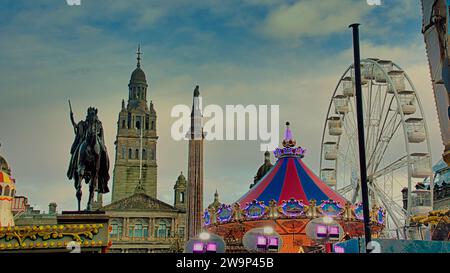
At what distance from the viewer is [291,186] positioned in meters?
27.1

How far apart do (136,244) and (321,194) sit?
49.6m

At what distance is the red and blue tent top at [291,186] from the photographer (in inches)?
1048

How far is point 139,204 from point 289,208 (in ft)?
170

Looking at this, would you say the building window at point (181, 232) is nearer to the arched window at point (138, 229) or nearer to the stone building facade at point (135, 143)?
the arched window at point (138, 229)

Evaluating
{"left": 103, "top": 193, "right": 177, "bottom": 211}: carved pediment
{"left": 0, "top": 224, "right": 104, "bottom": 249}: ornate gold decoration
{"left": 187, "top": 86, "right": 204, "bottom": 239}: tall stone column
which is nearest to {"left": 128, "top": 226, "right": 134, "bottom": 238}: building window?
{"left": 103, "top": 193, "right": 177, "bottom": 211}: carved pediment

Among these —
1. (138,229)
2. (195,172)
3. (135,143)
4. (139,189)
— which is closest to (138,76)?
(135,143)

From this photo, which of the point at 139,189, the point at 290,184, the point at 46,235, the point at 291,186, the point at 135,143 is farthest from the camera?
the point at 135,143

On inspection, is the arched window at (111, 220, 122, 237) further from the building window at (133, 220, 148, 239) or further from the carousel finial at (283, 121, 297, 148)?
the carousel finial at (283, 121, 297, 148)

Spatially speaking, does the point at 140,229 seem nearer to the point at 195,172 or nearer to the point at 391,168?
A: the point at 195,172

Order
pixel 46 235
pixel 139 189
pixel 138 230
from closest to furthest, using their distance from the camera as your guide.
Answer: pixel 46 235 → pixel 138 230 → pixel 139 189

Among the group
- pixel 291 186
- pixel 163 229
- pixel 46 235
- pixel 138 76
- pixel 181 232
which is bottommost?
pixel 181 232

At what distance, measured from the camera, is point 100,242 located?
1217 cm
